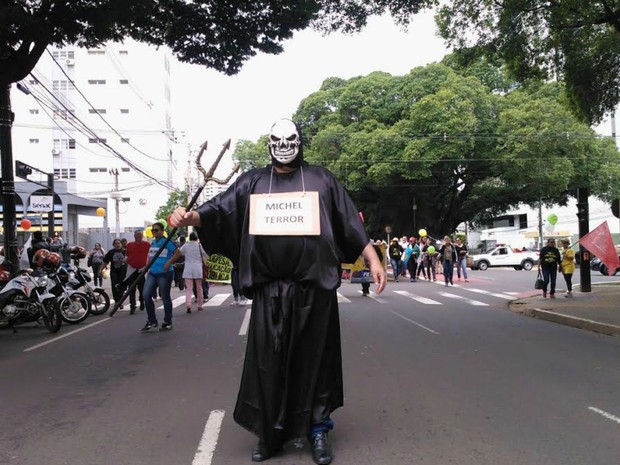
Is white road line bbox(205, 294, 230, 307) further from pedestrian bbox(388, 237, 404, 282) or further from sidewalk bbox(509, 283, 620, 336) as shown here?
pedestrian bbox(388, 237, 404, 282)

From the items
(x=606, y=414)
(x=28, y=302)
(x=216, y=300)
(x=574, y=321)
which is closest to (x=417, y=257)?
(x=216, y=300)

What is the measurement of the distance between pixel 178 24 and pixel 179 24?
21 millimetres

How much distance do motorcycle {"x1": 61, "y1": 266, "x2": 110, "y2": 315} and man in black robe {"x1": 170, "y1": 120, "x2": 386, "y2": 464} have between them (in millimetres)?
8554

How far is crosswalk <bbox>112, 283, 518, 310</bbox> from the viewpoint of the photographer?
1506 centimetres

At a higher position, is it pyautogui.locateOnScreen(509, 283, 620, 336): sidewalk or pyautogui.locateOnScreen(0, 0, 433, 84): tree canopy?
pyautogui.locateOnScreen(0, 0, 433, 84): tree canopy

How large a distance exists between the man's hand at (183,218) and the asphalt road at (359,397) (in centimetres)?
160

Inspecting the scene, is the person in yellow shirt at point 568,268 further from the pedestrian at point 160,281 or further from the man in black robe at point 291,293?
the man in black robe at point 291,293

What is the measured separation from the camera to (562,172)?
32094 mm

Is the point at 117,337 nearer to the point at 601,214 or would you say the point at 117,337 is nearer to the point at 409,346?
the point at 409,346

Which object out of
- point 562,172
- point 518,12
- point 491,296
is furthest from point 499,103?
point 518,12

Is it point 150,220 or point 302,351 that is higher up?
point 150,220

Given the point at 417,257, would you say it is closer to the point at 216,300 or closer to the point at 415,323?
the point at 216,300

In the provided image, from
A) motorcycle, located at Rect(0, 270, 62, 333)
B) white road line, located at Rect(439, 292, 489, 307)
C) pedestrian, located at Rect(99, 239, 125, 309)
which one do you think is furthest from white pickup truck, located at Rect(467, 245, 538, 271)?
motorcycle, located at Rect(0, 270, 62, 333)

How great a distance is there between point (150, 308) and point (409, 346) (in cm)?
445
